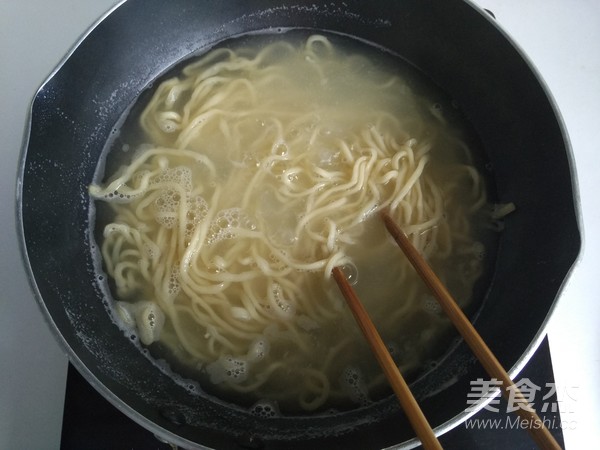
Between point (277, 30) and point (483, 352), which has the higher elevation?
point (277, 30)

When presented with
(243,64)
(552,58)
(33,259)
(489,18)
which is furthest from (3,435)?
(552,58)

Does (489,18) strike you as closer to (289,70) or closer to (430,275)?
(289,70)

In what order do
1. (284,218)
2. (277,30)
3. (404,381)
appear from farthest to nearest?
(277,30) → (284,218) → (404,381)

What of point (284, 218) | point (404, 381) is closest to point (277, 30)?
point (284, 218)

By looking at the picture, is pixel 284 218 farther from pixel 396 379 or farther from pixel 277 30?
pixel 277 30

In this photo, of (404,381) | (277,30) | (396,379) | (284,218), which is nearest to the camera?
(396,379)

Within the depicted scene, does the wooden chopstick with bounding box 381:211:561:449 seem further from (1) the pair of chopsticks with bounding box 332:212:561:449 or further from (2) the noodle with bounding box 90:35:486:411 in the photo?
(2) the noodle with bounding box 90:35:486:411
